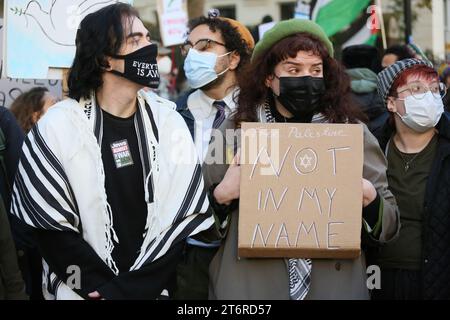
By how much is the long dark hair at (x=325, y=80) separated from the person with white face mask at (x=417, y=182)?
0.45m

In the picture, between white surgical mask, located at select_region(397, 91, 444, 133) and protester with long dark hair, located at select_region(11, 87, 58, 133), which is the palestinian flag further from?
white surgical mask, located at select_region(397, 91, 444, 133)

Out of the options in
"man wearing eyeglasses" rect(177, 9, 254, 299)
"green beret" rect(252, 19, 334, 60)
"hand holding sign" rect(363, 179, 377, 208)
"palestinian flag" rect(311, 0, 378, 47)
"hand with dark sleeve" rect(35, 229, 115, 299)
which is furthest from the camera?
"palestinian flag" rect(311, 0, 378, 47)

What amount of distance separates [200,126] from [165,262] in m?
1.43

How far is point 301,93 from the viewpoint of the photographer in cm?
339

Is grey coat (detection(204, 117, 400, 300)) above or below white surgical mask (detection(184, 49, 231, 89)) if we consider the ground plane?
below

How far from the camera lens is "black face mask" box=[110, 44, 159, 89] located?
11.0 ft

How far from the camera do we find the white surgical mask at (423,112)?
3.86 meters

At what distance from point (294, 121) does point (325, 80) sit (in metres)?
0.26

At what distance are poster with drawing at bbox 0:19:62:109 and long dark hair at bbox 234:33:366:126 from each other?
236 centimetres

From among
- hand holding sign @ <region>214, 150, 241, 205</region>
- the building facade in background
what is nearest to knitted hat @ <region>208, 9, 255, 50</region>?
hand holding sign @ <region>214, 150, 241, 205</region>

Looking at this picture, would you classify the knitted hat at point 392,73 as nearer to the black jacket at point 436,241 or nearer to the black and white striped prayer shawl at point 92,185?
the black jacket at point 436,241

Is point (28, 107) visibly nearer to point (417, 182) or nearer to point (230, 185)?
point (230, 185)

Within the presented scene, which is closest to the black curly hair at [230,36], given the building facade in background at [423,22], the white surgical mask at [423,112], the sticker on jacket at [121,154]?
the white surgical mask at [423,112]

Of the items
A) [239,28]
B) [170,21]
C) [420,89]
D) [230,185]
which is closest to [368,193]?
[230,185]
